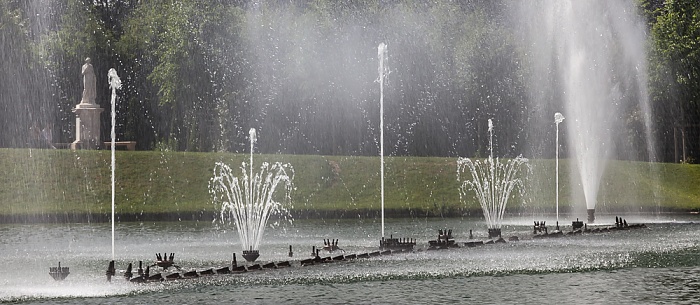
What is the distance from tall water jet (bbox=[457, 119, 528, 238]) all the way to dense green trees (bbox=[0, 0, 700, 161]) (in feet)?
30.6

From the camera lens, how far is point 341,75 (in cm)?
6819

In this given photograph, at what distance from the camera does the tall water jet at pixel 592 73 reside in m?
46.7

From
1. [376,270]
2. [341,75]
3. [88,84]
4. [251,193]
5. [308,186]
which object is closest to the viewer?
[376,270]

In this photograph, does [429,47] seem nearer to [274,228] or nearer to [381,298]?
[274,228]

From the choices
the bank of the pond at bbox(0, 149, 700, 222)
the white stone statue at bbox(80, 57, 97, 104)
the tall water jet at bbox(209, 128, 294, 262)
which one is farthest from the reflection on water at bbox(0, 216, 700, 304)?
the white stone statue at bbox(80, 57, 97, 104)

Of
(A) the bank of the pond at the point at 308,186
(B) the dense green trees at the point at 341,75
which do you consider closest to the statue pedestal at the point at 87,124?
(A) the bank of the pond at the point at 308,186

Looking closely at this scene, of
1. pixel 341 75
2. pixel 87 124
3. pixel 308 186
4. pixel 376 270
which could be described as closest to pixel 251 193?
pixel 308 186

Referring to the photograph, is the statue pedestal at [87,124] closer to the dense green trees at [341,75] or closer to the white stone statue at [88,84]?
the white stone statue at [88,84]

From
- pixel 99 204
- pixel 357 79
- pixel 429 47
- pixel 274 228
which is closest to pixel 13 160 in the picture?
pixel 99 204

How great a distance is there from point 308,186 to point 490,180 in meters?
10.3

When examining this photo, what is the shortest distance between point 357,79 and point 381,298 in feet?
161

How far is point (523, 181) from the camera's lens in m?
57.3

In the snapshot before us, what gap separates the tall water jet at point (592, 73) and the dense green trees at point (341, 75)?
1013mm

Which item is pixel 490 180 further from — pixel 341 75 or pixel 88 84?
pixel 88 84
